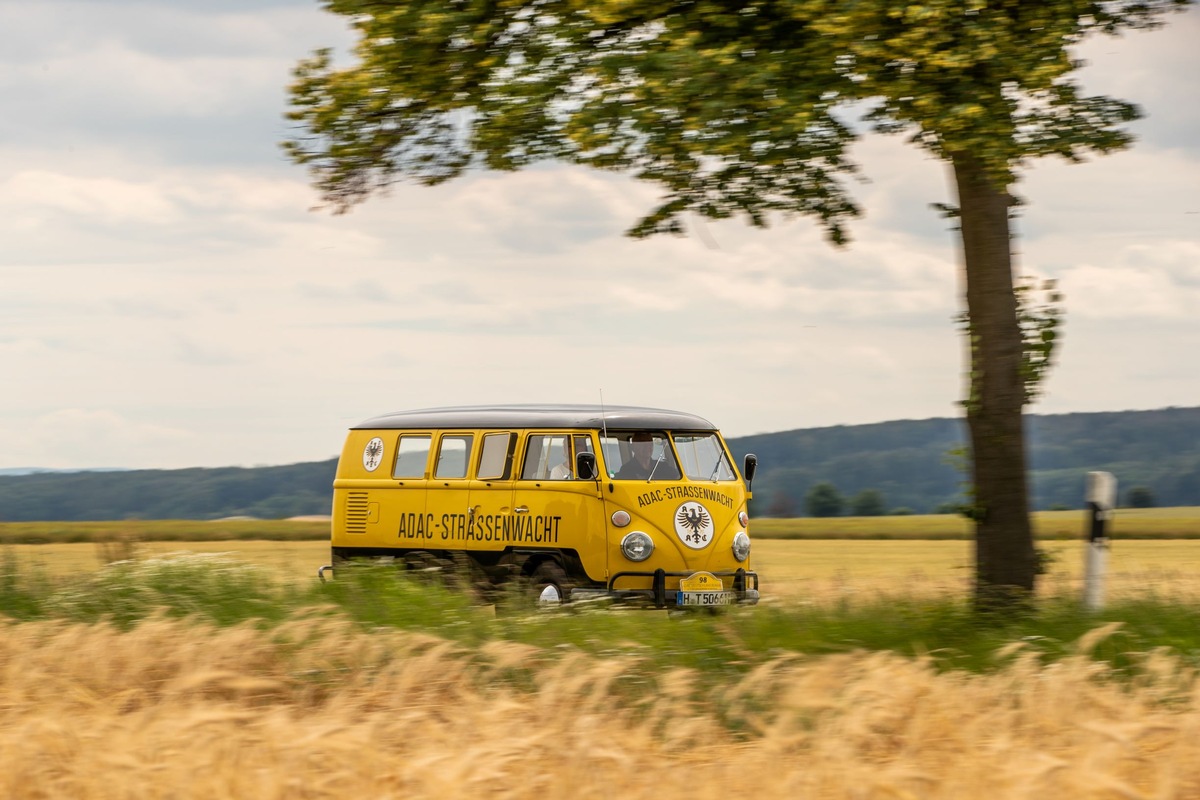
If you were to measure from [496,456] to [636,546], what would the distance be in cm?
205

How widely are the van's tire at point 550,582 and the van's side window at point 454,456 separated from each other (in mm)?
1608

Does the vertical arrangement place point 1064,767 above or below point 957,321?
below

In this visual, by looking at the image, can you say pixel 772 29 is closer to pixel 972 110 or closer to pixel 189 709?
pixel 972 110

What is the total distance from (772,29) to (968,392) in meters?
3.17

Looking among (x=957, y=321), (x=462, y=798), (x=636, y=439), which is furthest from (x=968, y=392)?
(x=462, y=798)

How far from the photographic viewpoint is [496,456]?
15906 millimetres

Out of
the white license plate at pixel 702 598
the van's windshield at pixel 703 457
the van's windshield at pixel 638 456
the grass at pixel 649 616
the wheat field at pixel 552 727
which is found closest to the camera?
the wheat field at pixel 552 727

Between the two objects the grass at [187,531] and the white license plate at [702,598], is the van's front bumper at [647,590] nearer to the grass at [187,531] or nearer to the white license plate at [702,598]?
the white license plate at [702,598]

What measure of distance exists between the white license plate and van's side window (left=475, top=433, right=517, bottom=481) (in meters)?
2.38

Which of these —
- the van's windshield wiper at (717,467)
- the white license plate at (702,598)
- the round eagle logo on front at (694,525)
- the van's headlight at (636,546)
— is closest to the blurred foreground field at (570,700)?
the white license plate at (702,598)

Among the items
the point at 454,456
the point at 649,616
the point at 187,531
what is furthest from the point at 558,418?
the point at 187,531

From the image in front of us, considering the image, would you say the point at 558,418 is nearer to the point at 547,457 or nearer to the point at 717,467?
the point at 547,457

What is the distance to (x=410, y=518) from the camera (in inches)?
660

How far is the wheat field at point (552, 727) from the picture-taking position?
5723 millimetres
